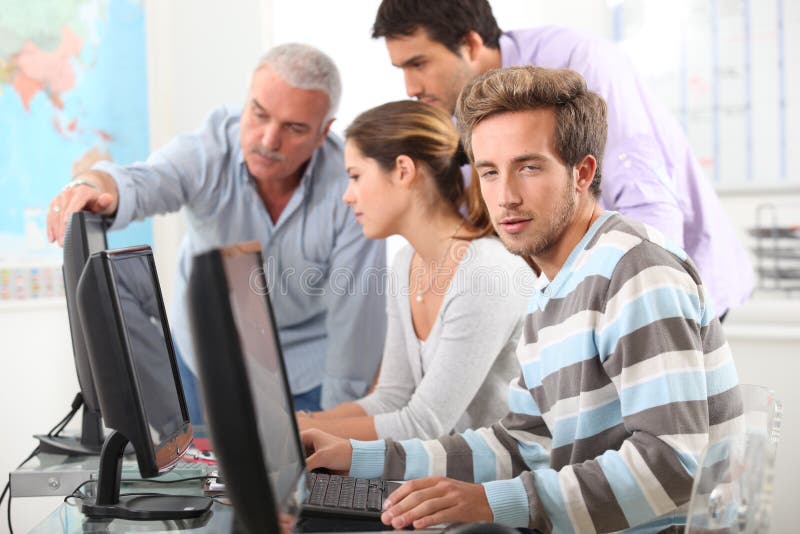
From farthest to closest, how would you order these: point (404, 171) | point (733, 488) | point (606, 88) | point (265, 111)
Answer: point (265, 111) < point (606, 88) < point (404, 171) < point (733, 488)

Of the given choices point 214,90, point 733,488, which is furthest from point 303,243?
point 733,488

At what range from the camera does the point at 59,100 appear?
2844 mm

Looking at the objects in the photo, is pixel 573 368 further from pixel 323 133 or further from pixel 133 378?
pixel 323 133

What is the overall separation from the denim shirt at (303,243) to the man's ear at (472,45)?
53 cm

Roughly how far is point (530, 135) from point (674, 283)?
0.33m

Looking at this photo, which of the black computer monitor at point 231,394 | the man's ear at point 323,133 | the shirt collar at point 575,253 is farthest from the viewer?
the man's ear at point 323,133

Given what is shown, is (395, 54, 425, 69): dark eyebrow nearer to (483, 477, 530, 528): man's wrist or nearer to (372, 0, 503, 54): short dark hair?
(372, 0, 503, 54): short dark hair

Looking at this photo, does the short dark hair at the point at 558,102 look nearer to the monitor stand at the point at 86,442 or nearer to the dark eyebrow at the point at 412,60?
the dark eyebrow at the point at 412,60

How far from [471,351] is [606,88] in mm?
732

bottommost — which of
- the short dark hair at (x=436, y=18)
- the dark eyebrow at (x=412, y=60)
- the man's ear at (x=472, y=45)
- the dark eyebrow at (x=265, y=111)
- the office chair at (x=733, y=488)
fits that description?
the office chair at (x=733, y=488)

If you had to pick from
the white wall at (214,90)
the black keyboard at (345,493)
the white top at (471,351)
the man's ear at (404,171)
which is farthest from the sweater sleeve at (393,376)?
the white wall at (214,90)

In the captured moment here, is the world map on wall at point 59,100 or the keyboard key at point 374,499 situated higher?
the world map on wall at point 59,100

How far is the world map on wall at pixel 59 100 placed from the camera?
2.77 metres

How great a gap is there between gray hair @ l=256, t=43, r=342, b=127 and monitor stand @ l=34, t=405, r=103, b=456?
103 cm
